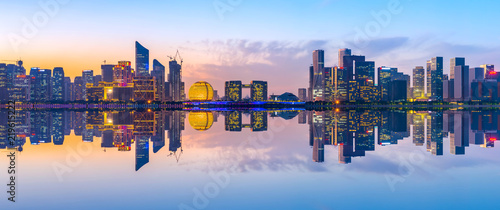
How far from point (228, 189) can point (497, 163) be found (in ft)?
65.9

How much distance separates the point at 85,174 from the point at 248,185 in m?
10.1

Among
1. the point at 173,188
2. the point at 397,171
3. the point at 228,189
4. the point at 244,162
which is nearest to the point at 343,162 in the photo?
the point at 397,171

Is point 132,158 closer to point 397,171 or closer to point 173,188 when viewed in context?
point 173,188

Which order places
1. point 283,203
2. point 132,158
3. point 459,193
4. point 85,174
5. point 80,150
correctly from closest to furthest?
point 283,203 → point 459,193 → point 85,174 → point 132,158 → point 80,150

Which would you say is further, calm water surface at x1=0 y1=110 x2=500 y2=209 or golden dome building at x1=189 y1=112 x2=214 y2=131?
golden dome building at x1=189 y1=112 x2=214 y2=131

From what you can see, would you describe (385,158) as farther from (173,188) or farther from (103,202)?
(103,202)

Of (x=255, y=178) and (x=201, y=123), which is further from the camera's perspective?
(x=201, y=123)

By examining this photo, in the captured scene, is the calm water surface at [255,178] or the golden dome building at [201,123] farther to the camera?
the golden dome building at [201,123]

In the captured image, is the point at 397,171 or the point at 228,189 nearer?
the point at 228,189

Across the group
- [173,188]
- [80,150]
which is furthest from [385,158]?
[80,150]

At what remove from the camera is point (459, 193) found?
15945 mm

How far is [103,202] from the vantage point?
14859 millimetres

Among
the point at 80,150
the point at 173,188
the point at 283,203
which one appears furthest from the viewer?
the point at 80,150

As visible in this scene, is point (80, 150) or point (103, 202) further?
point (80, 150)
